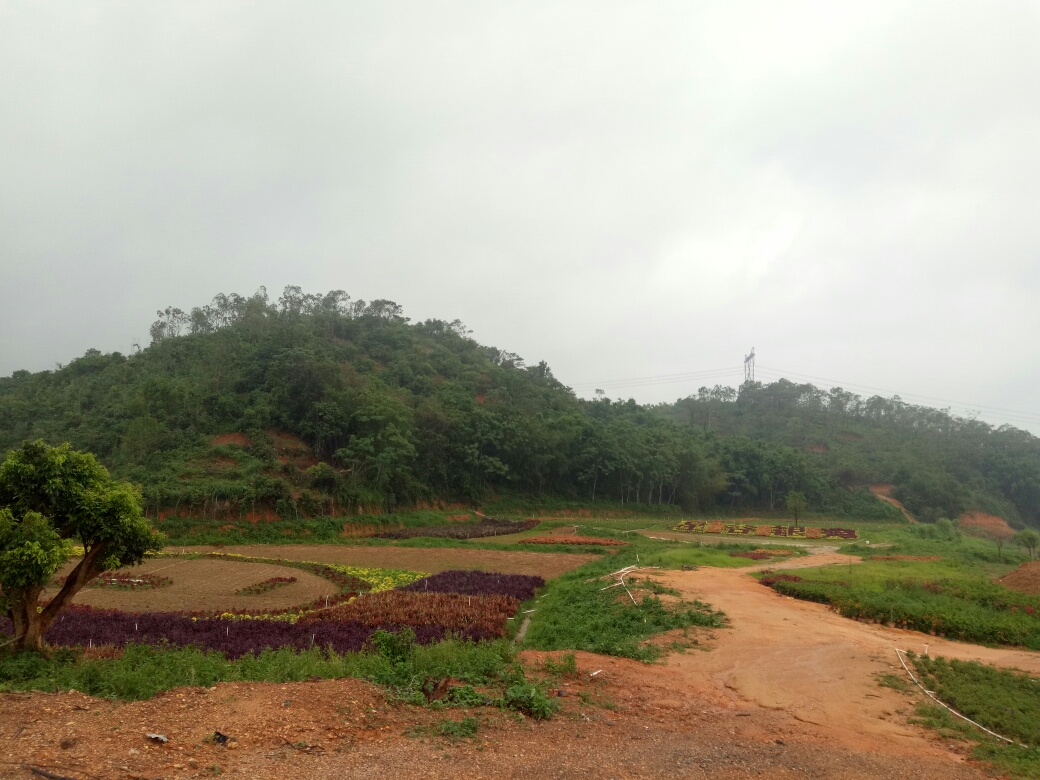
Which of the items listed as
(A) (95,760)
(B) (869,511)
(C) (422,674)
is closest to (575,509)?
(B) (869,511)

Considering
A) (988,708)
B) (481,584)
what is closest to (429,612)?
(481,584)

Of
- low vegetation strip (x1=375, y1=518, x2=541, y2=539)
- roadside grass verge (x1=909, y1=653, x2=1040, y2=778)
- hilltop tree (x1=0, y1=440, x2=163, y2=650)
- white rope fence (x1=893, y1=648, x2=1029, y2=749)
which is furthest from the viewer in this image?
low vegetation strip (x1=375, y1=518, x2=541, y2=539)

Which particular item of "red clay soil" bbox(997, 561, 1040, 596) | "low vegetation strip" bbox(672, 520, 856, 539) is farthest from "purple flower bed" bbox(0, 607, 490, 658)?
"low vegetation strip" bbox(672, 520, 856, 539)

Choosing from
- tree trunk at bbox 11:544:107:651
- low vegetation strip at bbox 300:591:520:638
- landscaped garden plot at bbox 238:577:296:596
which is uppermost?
tree trunk at bbox 11:544:107:651

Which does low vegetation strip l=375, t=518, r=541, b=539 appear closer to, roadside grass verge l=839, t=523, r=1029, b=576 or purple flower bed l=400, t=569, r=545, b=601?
purple flower bed l=400, t=569, r=545, b=601

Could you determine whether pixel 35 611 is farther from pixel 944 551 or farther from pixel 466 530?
pixel 944 551

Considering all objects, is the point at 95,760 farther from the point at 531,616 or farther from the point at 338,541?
the point at 338,541

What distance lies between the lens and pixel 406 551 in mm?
32031

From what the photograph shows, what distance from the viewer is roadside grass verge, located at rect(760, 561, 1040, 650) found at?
14641 millimetres

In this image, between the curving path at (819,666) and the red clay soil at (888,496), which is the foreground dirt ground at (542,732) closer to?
the curving path at (819,666)

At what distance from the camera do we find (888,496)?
261 ft

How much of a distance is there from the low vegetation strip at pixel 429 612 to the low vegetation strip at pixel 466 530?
2010cm

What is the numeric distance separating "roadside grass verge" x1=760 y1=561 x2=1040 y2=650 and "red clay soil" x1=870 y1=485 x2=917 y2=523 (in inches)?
→ 2320

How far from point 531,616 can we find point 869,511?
6819 centimetres
